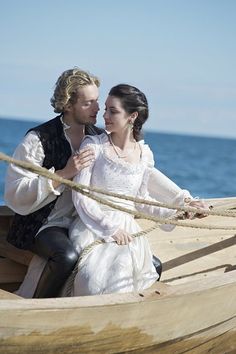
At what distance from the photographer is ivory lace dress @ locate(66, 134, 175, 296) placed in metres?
4.31

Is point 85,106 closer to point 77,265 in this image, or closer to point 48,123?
point 48,123

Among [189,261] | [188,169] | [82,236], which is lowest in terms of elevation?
[188,169]

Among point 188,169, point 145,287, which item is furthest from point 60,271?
point 188,169

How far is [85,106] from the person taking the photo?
4.59m

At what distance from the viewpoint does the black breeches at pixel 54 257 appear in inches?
171

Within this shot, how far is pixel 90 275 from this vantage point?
14.1 ft

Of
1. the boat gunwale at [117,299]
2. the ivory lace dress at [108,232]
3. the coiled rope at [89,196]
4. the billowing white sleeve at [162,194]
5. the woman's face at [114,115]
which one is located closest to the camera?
the boat gunwale at [117,299]

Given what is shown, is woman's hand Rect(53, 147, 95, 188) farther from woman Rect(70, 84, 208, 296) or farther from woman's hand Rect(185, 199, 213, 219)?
woman's hand Rect(185, 199, 213, 219)

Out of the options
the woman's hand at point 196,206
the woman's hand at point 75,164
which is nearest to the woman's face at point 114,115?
the woman's hand at point 75,164

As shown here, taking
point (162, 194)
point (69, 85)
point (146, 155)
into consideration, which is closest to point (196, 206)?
point (162, 194)

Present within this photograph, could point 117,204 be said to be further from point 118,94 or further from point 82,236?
point 118,94

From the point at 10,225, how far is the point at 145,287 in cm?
102

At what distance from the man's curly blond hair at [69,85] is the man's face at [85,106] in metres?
0.02

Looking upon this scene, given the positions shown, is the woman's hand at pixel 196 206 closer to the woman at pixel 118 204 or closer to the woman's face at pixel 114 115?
the woman at pixel 118 204
